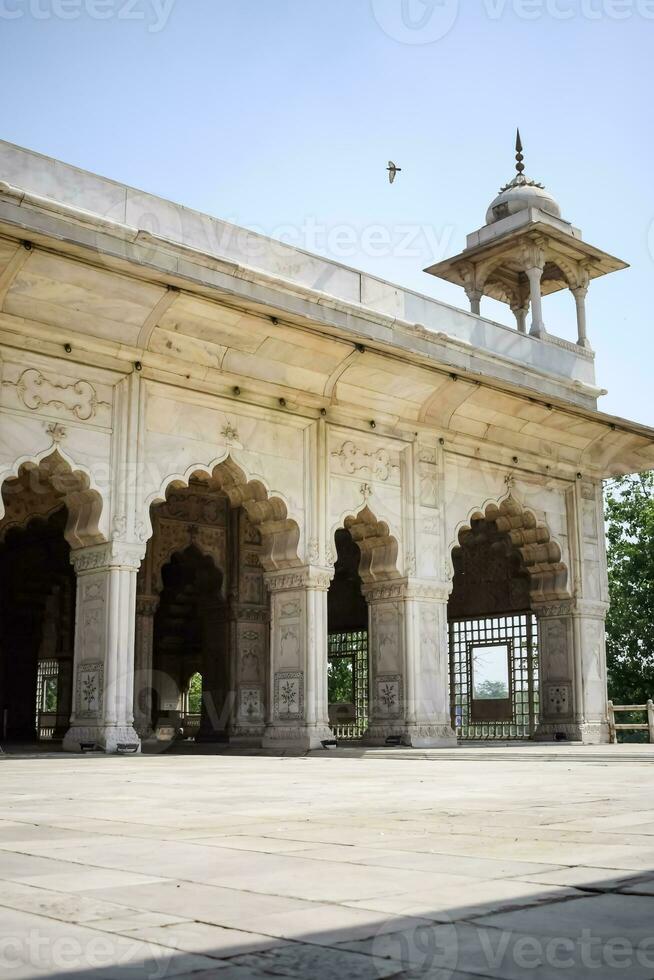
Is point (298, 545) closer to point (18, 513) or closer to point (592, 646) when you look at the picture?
point (18, 513)

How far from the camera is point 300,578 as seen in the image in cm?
1259

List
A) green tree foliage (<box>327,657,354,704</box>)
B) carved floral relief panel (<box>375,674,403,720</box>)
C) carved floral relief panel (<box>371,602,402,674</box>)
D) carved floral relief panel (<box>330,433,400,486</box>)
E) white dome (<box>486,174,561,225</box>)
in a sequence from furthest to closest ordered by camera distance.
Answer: green tree foliage (<box>327,657,354,704</box>), white dome (<box>486,174,561,225</box>), carved floral relief panel (<box>371,602,402,674</box>), carved floral relief panel (<box>375,674,403,720</box>), carved floral relief panel (<box>330,433,400,486</box>)

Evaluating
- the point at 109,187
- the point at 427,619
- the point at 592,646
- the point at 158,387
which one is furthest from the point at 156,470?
the point at 592,646

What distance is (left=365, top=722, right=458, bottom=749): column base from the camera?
1320 cm

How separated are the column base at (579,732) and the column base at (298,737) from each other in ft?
16.2

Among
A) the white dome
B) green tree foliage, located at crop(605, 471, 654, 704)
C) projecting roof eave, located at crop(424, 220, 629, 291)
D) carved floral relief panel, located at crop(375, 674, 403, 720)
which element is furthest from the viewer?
green tree foliage, located at crop(605, 471, 654, 704)

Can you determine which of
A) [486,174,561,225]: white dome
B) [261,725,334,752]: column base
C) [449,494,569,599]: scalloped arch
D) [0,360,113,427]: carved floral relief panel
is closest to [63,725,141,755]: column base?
[261,725,334,752]: column base

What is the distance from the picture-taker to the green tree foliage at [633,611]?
1068 inches

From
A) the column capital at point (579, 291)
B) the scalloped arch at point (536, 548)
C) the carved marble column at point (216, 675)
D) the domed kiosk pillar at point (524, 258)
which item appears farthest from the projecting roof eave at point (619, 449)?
the carved marble column at point (216, 675)

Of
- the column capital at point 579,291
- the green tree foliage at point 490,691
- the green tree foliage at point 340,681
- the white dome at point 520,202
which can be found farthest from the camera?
the green tree foliage at point 340,681

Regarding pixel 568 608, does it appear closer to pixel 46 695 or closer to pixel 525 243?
pixel 525 243

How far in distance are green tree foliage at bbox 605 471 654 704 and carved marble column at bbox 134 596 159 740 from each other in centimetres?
1583

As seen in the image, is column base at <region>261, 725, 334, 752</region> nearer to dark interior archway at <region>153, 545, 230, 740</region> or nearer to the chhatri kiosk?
the chhatri kiosk

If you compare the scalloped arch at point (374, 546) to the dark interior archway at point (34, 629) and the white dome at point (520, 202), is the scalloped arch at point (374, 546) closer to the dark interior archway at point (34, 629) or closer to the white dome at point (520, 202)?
the dark interior archway at point (34, 629)
